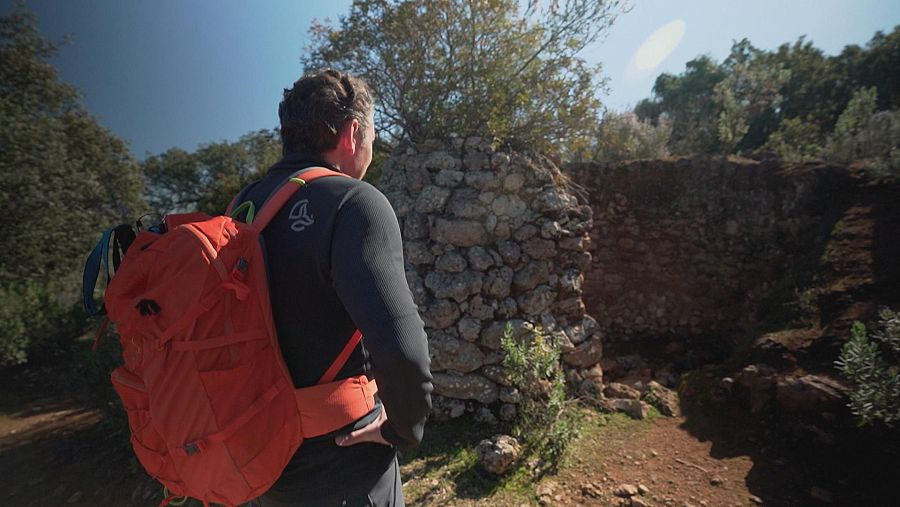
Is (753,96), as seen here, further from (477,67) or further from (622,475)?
(622,475)

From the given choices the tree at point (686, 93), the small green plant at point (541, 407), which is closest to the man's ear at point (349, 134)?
the small green plant at point (541, 407)

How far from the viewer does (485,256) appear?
11.9 ft

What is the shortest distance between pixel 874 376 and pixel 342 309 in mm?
3494

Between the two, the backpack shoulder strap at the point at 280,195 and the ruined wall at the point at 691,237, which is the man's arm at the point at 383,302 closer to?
the backpack shoulder strap at the point at 280,195

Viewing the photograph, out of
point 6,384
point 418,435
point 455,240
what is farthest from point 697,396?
point 6,384

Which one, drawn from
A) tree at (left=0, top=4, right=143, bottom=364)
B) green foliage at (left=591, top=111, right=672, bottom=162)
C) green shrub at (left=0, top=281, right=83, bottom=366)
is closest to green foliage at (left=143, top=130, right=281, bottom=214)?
tree at (left=0, top=4, right=143, bottom=364)

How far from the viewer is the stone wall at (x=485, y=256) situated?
138 inches

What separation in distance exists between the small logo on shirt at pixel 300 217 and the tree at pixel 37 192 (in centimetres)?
872

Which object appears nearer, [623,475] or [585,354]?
[623,475]

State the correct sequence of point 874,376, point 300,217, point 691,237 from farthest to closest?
1. point 691,237
2. point 874,376
3. point 300,217

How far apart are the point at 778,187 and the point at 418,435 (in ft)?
24.8

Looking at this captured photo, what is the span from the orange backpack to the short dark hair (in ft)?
1.06

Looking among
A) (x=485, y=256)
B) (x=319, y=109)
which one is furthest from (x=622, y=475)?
(x=319, y=109)

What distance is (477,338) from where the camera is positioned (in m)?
3.53
